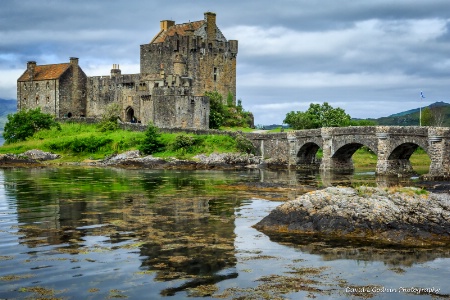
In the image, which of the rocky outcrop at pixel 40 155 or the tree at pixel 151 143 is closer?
the tree at pixel 151 143

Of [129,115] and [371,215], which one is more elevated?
[129,115]

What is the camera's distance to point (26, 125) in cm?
7969

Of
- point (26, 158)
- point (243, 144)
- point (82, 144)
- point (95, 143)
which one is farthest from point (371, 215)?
point (82, 144)

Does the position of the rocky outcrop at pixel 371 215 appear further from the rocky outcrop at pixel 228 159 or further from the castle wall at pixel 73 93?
the castle wall at pixel 73 93

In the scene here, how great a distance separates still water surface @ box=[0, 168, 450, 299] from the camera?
1552 cm

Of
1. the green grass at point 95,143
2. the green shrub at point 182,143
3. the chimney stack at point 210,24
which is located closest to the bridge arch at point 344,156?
the green grass at point 95,143

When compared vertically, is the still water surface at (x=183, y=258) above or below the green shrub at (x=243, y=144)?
below

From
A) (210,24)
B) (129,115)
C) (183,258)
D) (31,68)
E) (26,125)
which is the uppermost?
(210,24)

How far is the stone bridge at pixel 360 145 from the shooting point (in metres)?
48.1

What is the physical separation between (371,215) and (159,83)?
5690cm

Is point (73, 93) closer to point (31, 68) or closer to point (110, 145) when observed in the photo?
point (31, 68)

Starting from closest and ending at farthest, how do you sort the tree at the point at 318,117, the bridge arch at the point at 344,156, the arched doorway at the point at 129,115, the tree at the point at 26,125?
1. the bridge arch at the point at 344,156
2. the tree at the point at 318,117
3. the tree at the point at 26,125
4. the arched doorway at the point at 129,115

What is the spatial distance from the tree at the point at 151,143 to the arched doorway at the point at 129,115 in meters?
14.2

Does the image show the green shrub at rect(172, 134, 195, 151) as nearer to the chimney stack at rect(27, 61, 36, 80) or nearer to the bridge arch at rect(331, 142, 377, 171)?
the bridge arch at rect(331, 142, 377, 171)
